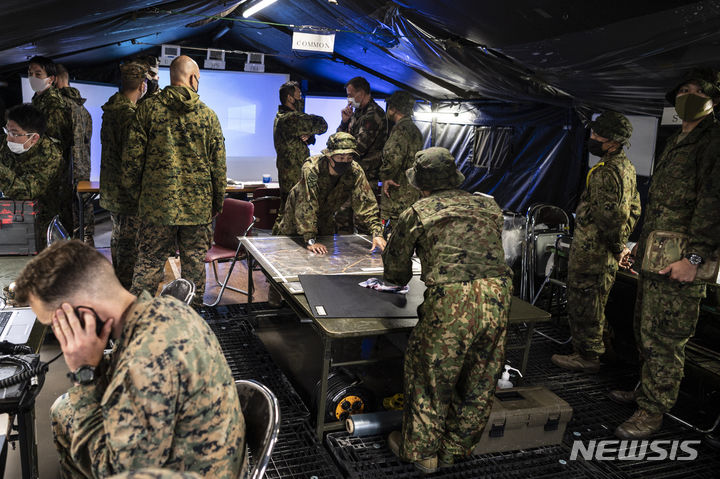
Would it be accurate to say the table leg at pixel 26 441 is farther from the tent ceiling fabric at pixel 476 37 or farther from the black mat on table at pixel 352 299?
the tent ceiling fabric at pixel 476 37

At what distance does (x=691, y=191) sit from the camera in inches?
111

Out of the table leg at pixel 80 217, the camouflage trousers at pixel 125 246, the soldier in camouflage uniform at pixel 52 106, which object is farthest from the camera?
the table leg at pixel 80 217

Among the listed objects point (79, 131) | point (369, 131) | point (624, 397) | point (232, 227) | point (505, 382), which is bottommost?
point (624, 397)

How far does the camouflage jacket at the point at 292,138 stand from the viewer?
19.2 ft

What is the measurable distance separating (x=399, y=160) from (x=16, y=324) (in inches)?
171

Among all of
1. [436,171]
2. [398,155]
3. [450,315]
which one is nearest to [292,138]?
[398,155]

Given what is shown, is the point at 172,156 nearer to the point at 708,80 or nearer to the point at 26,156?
the point at 26,156

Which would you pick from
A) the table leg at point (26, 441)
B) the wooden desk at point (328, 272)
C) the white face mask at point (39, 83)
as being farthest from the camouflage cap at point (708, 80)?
the white face mask at point (39, 83)

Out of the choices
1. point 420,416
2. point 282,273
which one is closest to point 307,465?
point 420,416

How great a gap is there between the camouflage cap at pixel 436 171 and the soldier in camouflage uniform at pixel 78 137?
3796 mm

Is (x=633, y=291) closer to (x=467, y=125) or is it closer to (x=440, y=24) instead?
(x=440, y=24)

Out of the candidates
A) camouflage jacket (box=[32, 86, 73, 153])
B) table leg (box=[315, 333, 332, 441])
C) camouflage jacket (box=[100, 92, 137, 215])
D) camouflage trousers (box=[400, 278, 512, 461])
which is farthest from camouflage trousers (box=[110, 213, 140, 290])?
camouflage trousers (box=[400, 278, 512, 461])

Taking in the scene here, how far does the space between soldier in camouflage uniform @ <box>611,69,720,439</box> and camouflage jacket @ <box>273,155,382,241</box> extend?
1902 mm

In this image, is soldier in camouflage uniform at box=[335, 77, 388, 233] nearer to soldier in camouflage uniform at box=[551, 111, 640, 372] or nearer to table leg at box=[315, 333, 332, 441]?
soldier in camouflage uniform at box=[551, 111, 640, 372]
